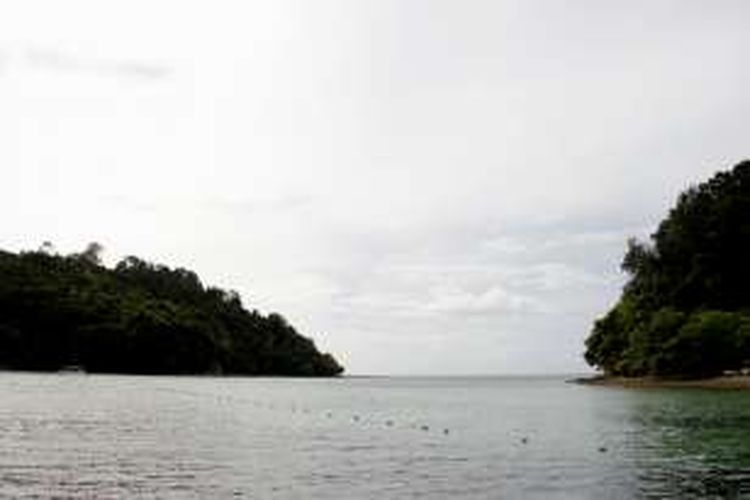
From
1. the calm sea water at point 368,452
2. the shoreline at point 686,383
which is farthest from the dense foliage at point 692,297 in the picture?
the calm sea water at point 368,452

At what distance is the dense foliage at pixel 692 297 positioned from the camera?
161m

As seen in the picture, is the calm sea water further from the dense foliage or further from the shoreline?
the dense foliage

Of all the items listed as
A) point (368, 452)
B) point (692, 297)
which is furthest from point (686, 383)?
point (368, 452)

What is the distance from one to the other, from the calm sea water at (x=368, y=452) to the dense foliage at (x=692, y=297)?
62086 mm

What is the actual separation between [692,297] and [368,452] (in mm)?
131454

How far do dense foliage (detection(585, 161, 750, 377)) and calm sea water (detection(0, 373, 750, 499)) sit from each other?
6209 cm

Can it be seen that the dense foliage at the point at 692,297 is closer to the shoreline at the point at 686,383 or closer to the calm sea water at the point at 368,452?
the shoreline at the point at 686,383

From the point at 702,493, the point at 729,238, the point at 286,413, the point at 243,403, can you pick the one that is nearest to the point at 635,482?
the point at 702,493

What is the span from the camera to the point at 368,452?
58125 millimetres

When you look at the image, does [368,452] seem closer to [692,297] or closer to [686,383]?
[686,383]

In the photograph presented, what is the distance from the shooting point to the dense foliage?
16112 cm

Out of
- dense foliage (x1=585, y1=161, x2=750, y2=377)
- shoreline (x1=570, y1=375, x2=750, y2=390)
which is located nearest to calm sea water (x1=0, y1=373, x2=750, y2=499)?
shoreline (x1=570, y1=375, x2=750, y2=390)

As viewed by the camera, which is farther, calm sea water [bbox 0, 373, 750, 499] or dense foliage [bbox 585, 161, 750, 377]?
dense foliage [bbox 585, 161, 750, 377]

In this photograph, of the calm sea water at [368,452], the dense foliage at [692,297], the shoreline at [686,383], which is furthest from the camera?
the dense foliage at [692,297]
